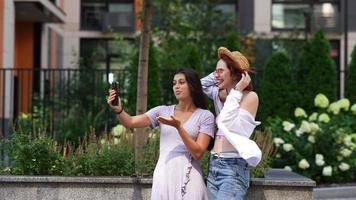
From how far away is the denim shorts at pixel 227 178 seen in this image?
457cm

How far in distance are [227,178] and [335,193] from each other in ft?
20.3

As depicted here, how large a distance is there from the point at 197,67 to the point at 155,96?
1.36m

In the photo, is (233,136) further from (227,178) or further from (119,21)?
(119,21)

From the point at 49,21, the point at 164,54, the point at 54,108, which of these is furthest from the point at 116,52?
the point at 54,108

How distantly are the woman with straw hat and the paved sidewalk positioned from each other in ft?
18.8

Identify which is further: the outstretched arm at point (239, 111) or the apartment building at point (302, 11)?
the apartment building at point (302, 11)

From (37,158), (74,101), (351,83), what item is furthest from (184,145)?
(74,101)

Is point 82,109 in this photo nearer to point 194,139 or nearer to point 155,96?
point 155,96

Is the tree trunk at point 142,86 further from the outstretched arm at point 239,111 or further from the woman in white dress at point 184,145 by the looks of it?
the outstretched arm at point 239,111

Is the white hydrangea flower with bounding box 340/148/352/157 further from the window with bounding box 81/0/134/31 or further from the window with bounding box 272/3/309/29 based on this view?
the window with bounding box 81/0/134/31

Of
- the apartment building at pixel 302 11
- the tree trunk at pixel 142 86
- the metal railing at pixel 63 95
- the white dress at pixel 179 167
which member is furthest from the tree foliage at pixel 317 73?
the apartment building at pixel 302 11

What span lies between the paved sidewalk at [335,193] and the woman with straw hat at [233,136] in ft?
18.8

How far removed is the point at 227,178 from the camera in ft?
15.0

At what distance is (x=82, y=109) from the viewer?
16.9 metres
